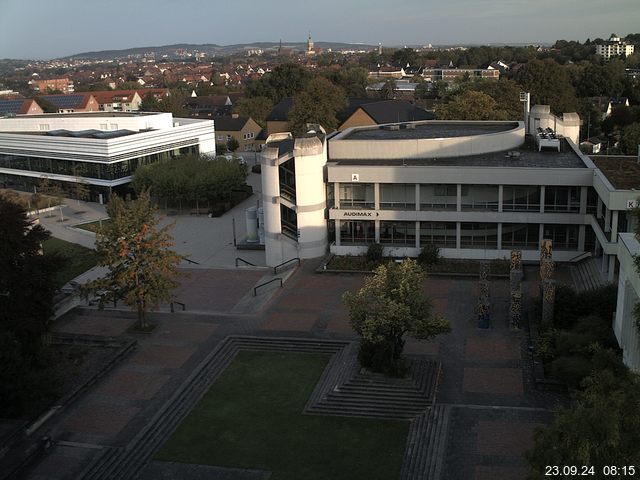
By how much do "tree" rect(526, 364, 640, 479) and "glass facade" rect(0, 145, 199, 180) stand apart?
52.3 m

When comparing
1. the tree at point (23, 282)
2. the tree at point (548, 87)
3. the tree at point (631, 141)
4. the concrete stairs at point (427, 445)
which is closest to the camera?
the concrete stairs at point (427, 445)

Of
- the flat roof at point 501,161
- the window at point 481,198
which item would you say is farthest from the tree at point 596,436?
the flat roof at point 501,161

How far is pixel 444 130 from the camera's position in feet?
157

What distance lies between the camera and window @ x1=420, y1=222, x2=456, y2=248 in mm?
38562

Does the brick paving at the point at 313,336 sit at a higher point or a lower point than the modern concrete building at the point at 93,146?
lower

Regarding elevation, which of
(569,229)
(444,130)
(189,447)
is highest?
(444,130)

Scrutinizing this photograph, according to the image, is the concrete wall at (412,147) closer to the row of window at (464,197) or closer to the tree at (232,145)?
the row of window at (464,197)

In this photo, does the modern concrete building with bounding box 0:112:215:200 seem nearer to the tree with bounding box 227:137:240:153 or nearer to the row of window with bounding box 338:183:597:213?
the tree with bounding box 227:137:240:153

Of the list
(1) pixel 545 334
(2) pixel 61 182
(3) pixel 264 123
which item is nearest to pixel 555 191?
(1) pixel 545 334

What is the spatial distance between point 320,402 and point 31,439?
930 cm

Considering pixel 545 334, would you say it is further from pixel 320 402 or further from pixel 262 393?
pixel 262 393

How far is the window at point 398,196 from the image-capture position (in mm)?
38531
